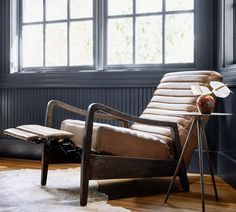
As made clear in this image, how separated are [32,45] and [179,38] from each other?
5.40 feet

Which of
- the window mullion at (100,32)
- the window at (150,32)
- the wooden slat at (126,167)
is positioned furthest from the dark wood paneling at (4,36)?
the wooden slat at (126,167)

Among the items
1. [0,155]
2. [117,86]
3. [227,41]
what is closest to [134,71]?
[117,86]

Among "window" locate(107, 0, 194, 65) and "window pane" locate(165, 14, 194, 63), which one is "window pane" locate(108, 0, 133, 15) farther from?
"window pane" locate(165, 14, 194, 63)

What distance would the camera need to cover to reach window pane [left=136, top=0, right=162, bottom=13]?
4.20 metres

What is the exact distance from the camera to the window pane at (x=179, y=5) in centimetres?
408

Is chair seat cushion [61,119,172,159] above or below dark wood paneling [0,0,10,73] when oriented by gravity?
below

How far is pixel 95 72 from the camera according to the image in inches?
169

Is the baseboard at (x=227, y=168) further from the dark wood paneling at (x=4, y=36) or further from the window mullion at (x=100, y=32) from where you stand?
the dark wood paneling at (x=4, y=36)

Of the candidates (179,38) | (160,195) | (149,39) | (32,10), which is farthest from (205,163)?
(32,10)

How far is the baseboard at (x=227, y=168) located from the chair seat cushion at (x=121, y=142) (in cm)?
54

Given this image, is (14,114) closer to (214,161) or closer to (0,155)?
(0,155)

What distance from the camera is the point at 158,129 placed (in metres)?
3.19

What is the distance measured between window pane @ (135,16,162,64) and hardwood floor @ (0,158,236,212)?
126cm

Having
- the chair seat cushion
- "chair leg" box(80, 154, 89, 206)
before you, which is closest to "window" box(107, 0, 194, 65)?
the chair seat cushion
